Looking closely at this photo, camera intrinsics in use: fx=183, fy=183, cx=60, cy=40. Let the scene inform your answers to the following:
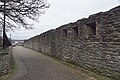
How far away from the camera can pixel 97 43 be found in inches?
260

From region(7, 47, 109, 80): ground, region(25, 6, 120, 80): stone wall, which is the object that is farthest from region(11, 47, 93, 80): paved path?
region(25, 6, 120, 80): stone wall

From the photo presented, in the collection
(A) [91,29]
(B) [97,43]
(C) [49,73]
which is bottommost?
(C) [49,73]

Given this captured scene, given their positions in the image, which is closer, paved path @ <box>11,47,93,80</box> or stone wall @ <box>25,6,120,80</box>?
stone wall @ <box>25,6,120,80</box>

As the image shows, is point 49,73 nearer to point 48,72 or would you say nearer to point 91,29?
point 48,72

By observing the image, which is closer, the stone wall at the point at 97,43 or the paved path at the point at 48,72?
the stone wall at the point at 97,43

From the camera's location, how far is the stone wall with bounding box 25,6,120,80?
5605 millimetres

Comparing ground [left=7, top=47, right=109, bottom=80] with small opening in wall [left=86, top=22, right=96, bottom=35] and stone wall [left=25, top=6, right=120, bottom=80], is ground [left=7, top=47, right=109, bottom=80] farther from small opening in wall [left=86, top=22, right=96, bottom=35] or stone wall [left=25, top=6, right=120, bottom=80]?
small opening in wall [left=86, top=22, right=96, bottom=35]

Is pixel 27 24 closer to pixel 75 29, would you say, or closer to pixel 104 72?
pixel 75 29

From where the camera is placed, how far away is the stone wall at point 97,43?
18.4ft

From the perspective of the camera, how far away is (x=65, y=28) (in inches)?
398

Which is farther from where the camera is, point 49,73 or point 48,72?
point 48,72

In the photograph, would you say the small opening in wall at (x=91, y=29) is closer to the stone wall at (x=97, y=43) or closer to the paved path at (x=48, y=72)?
the stone wall at (x=97, y=43)

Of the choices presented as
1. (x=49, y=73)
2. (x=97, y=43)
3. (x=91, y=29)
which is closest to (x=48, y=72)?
(x=49, y=73)

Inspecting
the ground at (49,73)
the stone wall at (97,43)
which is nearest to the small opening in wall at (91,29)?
the stone wall at (97,43)
